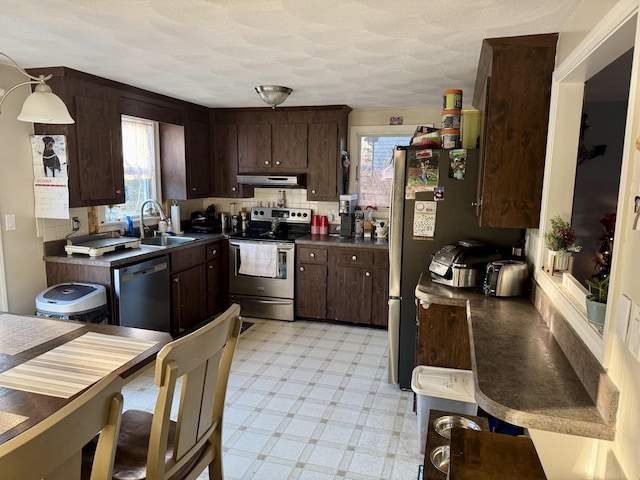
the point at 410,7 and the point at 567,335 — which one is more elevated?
the point at 410,7

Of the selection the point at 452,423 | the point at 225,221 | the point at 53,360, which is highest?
the point at 225,221

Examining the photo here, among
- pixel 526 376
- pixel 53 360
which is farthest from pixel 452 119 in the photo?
pixel 53 360

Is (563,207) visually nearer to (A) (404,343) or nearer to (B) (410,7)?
(B) (410,7)

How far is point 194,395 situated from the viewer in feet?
5.04

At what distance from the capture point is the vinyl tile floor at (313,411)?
7.94 feet

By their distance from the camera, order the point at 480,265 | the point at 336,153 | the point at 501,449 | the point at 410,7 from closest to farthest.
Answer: the point at 501,449 → the point at 410,7 → the point at 480,265 → the point at 336,153

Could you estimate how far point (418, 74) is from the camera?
10.5 feet

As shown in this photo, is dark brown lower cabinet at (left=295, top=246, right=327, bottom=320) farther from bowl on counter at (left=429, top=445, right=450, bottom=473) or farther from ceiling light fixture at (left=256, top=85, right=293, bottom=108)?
bowl on counter at (left=429, top=445, right=450, bottom=473)

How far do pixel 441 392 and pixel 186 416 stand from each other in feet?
4.68

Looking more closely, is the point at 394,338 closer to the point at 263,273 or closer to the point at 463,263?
the point at 463,263

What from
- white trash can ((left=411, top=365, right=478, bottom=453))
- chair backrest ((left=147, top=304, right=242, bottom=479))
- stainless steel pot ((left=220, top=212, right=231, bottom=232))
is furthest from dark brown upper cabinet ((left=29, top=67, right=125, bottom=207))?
white trash can ((left=411, top=365, right=478, bottom=453))

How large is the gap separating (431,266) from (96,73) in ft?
9.16

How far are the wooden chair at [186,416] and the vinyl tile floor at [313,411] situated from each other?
706mm

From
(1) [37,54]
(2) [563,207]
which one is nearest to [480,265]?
(2) [563,207]
